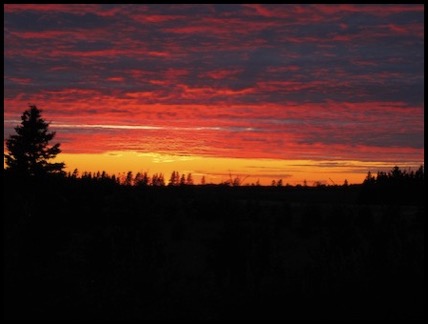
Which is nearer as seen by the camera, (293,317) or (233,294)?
(293,317)

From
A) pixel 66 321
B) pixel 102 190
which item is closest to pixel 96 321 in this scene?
pixel 66 321

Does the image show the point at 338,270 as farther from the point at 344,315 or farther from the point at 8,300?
the point at 8,300

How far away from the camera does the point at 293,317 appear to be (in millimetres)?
8039

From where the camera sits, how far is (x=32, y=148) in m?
44.2

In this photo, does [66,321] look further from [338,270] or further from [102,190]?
[102,190]

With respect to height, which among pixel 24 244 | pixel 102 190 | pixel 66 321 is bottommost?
pixel 66 321

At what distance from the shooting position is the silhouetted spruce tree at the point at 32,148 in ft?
142

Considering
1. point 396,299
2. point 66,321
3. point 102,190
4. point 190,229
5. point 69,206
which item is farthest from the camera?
point 190,229

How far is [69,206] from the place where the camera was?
45.1 metres

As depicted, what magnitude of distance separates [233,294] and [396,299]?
2.19 m

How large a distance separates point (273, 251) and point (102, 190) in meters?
27.3

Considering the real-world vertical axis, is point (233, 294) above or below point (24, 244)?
below

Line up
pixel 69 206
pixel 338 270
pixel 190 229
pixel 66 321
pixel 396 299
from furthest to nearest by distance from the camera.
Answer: pixel 190 229
pixel 69 206
pixel 338 270
pixel 396 299
pixel 66 321

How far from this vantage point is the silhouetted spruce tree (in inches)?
1704
